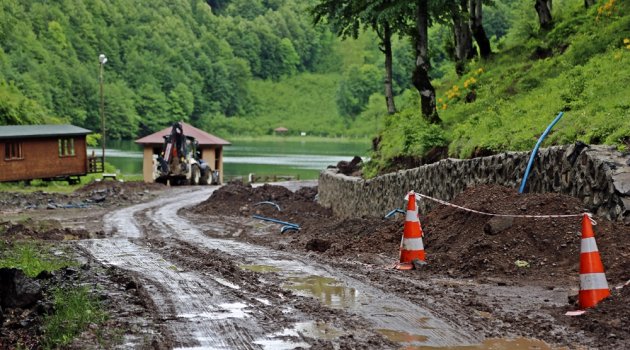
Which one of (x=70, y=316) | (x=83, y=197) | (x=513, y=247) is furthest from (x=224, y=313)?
(x=83, y=197)

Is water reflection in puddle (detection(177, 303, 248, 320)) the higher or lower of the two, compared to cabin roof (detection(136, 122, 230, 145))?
lower

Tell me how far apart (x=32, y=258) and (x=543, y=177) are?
826 centimetres

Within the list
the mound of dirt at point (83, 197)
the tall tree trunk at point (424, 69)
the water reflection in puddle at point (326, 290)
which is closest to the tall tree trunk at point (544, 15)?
the tall tree trunk at point (424, 69)

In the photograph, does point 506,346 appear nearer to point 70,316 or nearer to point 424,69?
point 70,316

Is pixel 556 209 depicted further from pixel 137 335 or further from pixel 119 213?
pixel 119 213

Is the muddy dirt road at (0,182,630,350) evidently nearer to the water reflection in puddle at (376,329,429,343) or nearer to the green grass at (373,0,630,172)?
the water reflection in puddle at (376,329,429,343)

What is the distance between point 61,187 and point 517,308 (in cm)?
4609

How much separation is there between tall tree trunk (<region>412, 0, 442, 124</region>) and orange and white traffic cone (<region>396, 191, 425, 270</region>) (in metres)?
12.1

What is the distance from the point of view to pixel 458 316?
342 inches

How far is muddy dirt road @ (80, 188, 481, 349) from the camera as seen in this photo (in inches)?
305

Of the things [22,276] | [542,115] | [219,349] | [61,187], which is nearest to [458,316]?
[219,349]

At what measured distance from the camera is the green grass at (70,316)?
7.86 metres

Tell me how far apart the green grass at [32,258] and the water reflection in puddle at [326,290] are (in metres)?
4.05

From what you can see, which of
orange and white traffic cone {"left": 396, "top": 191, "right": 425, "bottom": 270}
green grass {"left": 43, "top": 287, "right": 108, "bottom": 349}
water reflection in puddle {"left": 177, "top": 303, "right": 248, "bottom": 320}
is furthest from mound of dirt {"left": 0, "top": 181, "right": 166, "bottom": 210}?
water reflection in puddle {"left": 177, "top": 303, "right": 248, "bottom": 320}
